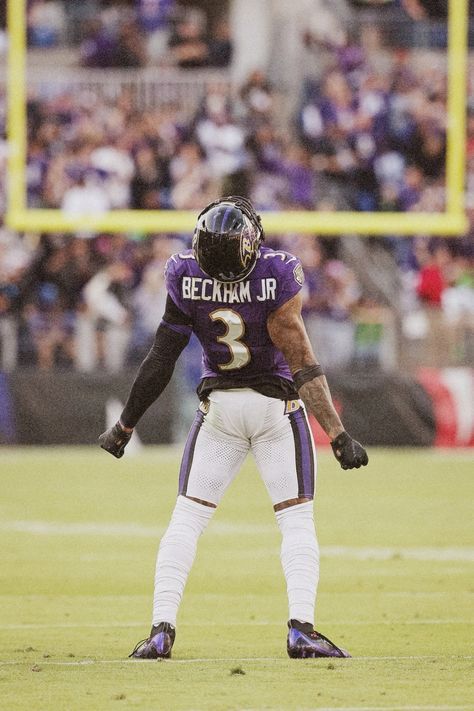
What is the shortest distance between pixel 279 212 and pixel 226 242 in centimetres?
1105

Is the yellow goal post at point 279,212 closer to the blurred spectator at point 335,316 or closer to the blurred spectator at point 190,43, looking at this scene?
the blurred spectator at point 335,316

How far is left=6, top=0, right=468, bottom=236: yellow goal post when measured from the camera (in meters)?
16.5

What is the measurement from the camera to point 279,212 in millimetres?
16766

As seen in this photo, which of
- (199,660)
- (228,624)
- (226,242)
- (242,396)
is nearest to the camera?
(226,242)

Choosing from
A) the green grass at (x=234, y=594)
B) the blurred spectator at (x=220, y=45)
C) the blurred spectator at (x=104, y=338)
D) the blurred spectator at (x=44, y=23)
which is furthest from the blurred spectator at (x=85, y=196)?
the green grass at (x=234, y=594)

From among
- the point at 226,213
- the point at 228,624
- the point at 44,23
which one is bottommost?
the point at 228,624

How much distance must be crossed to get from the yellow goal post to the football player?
10600 mm

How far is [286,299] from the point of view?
233 inches

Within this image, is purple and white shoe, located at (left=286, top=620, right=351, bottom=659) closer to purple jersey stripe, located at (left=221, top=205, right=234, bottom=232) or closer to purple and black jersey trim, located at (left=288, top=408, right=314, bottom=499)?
purple and black jersey trim, located at (left=288, top=408, right=314, bottom=499)

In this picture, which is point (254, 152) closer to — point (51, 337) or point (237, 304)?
point (51, 337)

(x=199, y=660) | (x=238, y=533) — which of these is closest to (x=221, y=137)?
(x=238, y=533)

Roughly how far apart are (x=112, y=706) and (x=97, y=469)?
10211 mm

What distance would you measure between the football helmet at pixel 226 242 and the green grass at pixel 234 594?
4.94ft

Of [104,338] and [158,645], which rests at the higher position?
[104,338]
